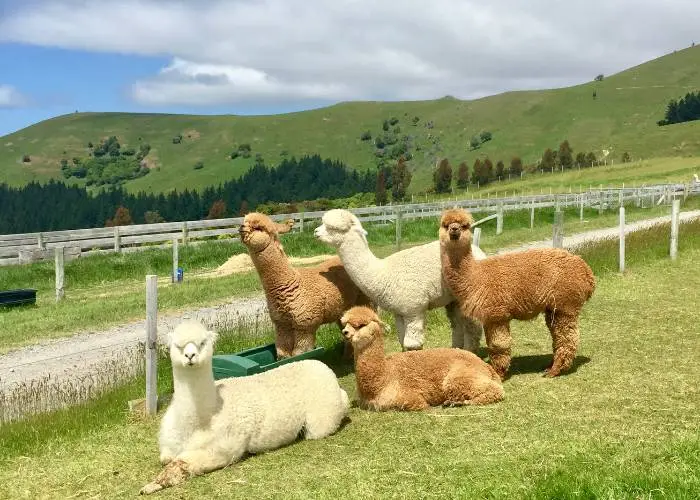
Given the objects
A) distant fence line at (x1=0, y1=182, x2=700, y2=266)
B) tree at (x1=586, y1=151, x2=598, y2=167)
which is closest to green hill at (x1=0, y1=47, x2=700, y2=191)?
tree at (x1=586, y1=151, x2=598, y2=167)

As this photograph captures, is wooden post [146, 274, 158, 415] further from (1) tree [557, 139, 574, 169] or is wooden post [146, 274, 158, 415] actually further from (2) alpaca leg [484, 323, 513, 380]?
(1) tree [557, 139, 574, 169]

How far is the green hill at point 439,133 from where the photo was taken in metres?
124

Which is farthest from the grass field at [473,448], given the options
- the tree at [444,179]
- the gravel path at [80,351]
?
the tree at [444,179]

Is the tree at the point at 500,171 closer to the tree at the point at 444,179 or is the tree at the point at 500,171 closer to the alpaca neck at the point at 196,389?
the tree at the point at 444,179

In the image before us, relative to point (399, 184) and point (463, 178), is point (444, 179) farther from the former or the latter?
point (399, 184)

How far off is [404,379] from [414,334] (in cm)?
140

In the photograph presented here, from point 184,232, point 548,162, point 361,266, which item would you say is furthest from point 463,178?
point 361,266

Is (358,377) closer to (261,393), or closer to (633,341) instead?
(261,393)

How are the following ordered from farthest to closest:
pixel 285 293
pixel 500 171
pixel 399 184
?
pixel 500 171 → pixel 399 184 → pixel 285 293

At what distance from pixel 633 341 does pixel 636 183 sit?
60384 millimetres

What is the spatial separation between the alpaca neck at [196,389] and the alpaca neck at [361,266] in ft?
9.91

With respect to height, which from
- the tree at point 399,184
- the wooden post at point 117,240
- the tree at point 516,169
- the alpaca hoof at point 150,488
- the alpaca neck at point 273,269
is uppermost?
the tree at point 516,169

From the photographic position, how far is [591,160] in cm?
10069

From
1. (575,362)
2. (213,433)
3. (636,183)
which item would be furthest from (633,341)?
(636,183)
